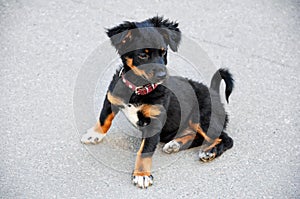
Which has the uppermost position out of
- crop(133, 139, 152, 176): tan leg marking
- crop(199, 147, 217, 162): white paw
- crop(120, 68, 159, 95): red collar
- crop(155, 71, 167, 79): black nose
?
crop(155, 71, 167, 79): black nose

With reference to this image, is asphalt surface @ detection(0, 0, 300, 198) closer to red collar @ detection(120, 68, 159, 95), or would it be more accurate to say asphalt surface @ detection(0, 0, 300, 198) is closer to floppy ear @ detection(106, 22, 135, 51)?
red collar @ detection(120, 68, 159, 95)

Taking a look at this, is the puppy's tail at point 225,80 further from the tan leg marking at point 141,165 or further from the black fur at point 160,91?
the tan leg marking at point 141,165

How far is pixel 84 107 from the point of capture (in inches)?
153

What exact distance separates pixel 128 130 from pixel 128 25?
3.42 feet

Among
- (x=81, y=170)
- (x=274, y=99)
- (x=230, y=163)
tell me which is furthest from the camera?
(x=274, y=99)

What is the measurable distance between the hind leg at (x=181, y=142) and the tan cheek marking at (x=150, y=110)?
46 cm

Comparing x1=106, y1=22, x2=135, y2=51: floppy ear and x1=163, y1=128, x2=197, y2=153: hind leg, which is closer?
x1=106, y1=22, x2=135, y2=51: floppy ear

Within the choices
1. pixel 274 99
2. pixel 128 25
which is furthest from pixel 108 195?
pixel 274 99

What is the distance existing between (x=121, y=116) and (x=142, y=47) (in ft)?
3.25

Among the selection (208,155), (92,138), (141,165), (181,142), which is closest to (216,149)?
(208,155)

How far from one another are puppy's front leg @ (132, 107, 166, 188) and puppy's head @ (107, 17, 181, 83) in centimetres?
34

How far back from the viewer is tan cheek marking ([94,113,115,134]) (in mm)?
3439

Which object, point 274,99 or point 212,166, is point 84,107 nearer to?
point 212,166

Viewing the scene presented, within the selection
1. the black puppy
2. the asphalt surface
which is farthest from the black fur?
the asphalt surface
